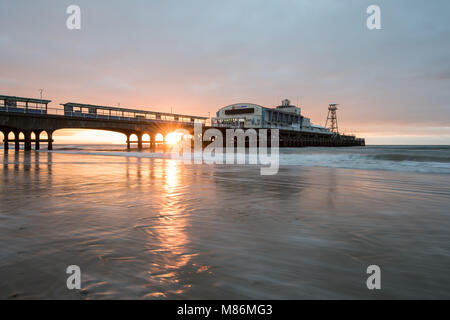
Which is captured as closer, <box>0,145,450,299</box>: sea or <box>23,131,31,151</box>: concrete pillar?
<box>0,145,450,299</box>: sea

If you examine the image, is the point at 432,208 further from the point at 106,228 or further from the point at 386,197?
the point at 106,228

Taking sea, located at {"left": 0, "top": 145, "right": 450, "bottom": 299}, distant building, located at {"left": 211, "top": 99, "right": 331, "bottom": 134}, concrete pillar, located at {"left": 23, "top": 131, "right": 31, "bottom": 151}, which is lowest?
sea, located at {"left": 0, "top": 145, "right": 450, "bottom": 299}

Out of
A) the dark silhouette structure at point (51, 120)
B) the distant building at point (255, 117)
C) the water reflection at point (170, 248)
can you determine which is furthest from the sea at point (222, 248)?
the distant building at point (255, 117)

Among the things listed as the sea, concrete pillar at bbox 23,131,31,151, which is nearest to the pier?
concrete pillar at bbox 23,131,31,151

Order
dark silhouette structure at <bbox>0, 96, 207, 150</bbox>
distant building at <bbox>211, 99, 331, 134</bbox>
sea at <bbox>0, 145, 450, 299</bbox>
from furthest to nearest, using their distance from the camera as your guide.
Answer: distant building at <bbox>211, 99, 331, 134</bbox>, dark silhouette structure at <bbox>0, 96, 207, 150</bbox>, sea at <bbox>0, 145, 450, 299</bbox>

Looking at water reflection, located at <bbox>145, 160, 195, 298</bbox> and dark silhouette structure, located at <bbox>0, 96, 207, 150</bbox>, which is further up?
dark silhouette structure, located at <bbox>0, 96, 207, 150</bbox>

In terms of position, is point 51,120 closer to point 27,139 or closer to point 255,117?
point 27,139

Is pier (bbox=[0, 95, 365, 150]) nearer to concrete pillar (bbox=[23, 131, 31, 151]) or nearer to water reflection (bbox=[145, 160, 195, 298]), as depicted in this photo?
concrete pillar (bbox=[23, 131, 31, 151])

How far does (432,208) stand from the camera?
5.95 meters

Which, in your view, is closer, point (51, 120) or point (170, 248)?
point (170, 248)

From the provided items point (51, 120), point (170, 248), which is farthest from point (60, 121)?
point (170, 248)

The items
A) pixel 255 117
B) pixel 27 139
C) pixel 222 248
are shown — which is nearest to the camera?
pixel 222 248

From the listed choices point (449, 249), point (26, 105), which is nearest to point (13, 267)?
point (449, 249)

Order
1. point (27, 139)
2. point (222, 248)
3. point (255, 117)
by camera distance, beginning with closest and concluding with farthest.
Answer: point (222, 248)
point (27, 139)
point (255, 117)
